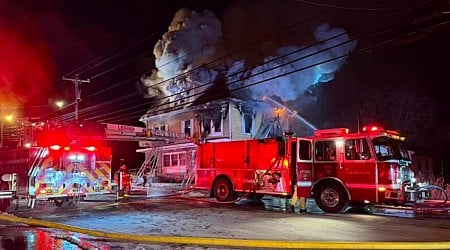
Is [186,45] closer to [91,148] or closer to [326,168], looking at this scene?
[91,148]

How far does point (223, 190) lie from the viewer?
1592 cm

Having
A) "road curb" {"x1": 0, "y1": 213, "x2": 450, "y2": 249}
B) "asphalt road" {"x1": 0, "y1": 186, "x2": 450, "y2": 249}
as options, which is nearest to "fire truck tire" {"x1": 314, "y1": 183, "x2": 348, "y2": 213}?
"asphalt road" {"x1": 0, "y1": 186, "x2": 450, "y2": 249}

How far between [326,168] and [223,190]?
403 centimetres

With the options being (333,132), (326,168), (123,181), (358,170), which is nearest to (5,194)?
(123,181)

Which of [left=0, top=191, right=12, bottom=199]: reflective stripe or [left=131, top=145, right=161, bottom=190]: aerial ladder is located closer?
[left=0, top=191, right=12, bottom=199]: reflective stripe

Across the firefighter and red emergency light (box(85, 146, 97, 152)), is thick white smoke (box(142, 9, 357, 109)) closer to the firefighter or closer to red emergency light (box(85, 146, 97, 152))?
the firefighter

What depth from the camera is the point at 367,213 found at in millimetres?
12914

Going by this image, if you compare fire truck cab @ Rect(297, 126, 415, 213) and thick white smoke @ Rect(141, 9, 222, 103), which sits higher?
thick white smoke @ Rect(141, 9, 222, 103)

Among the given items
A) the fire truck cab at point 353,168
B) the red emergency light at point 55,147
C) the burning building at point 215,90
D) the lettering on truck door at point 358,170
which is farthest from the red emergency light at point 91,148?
the burning building at point 215,90

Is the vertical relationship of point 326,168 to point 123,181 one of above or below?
above

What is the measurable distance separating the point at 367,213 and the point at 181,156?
2281cm

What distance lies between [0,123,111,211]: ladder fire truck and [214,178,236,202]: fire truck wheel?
3598mm

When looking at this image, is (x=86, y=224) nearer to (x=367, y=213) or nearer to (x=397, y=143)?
(x=367, y=213)

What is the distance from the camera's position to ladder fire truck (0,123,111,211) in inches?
536
